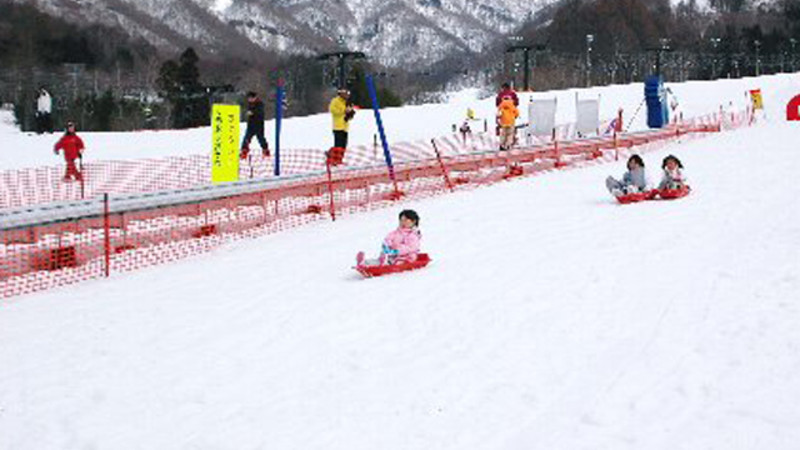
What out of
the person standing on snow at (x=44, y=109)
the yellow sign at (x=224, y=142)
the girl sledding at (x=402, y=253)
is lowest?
the girl sledding at (x=402, y=253)

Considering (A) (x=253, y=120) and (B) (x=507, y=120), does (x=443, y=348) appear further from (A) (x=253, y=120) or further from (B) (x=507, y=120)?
→ (B) (x=507, y=120)

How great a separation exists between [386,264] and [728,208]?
5.93 metres

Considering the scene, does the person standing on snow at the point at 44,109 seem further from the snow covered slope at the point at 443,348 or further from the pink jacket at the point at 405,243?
the pink jacket at the point at 405,243

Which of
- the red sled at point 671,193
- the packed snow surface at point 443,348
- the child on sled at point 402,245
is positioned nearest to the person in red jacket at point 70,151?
the packed snow surface at point 443,348

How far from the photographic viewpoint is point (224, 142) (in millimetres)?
16234

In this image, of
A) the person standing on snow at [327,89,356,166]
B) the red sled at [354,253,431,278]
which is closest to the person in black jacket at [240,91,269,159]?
the person standing on snow at [327,89,356,166]

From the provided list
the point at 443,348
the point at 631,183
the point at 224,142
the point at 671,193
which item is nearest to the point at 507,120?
the point at 631,183

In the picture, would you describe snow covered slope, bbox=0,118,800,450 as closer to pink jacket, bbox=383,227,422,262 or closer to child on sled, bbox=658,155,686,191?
pink jacket, bbox=383,227,422,262

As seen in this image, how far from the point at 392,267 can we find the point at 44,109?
984 inches

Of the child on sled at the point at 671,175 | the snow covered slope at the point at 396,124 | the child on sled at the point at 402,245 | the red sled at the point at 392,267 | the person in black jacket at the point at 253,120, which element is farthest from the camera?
the snow covered slope at the point at 396,124

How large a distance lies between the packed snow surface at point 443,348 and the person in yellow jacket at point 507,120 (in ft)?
36.0

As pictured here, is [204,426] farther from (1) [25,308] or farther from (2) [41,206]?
(2) [41,206]

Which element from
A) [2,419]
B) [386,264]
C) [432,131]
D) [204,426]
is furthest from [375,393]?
[432,131]

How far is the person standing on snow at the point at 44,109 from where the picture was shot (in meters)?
31.2
